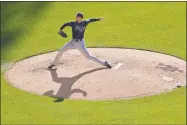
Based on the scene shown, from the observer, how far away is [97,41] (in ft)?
51.4

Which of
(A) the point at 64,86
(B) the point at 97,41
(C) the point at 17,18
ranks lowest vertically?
(A) the point at 64,86

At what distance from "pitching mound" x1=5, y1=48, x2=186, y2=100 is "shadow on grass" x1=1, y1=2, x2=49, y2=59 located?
8.18 ft

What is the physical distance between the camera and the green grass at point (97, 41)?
9.98 m

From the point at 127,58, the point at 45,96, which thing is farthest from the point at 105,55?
the point at 45,96

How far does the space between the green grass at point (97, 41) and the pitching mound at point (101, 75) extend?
40 centimetres

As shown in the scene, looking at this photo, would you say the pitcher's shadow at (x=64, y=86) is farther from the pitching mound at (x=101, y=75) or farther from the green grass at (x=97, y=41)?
the green grass at (x=97, y=41)

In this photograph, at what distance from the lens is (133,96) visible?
434 inches

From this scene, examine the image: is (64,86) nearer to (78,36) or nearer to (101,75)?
(101,75)

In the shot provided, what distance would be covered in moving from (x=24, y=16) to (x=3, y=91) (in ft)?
24.9

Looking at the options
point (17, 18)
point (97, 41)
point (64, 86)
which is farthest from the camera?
point (17, 18)

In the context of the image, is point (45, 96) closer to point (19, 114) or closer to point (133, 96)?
point (19, 114)

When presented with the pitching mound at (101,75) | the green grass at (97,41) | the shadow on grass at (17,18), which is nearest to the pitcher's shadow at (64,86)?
the pitching mound at (101,75)

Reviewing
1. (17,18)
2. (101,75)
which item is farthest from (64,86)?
(17,18)

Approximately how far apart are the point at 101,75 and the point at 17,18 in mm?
7210
